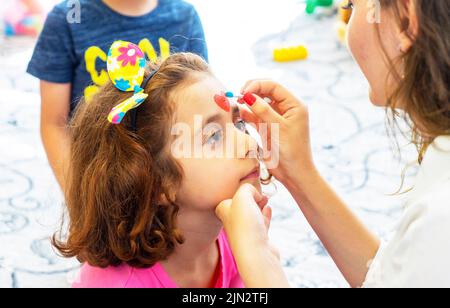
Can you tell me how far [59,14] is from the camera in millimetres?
1229

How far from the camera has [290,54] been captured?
223 cm

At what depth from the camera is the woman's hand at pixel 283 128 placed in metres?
0.89

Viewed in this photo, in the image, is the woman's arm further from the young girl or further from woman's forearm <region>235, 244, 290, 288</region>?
woman's forearm <region>235, 244, 290, 288</region>

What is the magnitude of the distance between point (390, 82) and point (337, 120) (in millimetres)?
1123

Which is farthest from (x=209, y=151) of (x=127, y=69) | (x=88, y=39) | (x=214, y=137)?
(x=88, y=39)

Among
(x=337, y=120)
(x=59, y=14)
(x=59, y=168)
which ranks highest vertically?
(x=59, y=14)

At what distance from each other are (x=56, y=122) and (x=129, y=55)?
0.43m

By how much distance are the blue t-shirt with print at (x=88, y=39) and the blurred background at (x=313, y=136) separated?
0.27 m

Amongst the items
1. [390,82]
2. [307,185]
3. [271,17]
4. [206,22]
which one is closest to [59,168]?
[307,185]

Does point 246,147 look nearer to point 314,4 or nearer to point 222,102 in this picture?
point 222,102

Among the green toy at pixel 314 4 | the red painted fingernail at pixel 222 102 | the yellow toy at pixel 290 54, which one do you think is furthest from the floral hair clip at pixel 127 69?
the green toy at pixel 314 4

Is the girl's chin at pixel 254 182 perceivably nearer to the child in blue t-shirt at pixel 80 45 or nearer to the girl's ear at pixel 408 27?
the girl's ear at pixel 408 27
